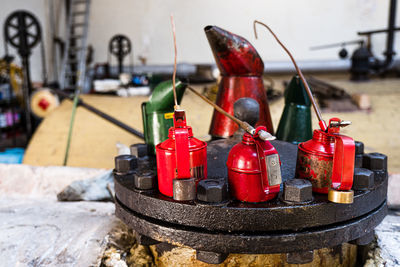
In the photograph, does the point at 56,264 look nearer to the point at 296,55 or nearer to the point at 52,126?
the point at 52,126

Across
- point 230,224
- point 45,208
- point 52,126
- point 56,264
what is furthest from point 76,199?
point 52,126

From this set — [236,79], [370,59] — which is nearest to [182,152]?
[236,79]

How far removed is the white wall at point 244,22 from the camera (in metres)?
4.71

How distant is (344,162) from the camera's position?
0.62 meters

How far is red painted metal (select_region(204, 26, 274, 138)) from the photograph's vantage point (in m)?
→ 1.00

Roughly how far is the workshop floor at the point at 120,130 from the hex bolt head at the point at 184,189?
6.37ft

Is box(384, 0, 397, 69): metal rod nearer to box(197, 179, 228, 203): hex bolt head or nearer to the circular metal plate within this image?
the circular metal plate

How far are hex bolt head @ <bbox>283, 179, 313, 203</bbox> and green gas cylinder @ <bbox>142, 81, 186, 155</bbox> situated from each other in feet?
1.53

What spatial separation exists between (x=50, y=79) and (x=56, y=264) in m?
6.16

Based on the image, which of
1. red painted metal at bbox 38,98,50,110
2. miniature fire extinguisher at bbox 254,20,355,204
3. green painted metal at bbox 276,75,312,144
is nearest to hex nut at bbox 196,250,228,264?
miniature fire extinguisher at bbox 254,20,355,204

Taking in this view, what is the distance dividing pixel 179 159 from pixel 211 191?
88 mm

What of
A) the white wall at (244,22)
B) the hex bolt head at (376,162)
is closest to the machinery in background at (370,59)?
the white wall at (244,22)

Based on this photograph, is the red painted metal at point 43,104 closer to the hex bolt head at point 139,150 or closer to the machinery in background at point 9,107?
the machinery in background at point 9,107

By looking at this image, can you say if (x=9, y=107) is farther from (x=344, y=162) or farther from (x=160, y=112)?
(x=344, y=162)
